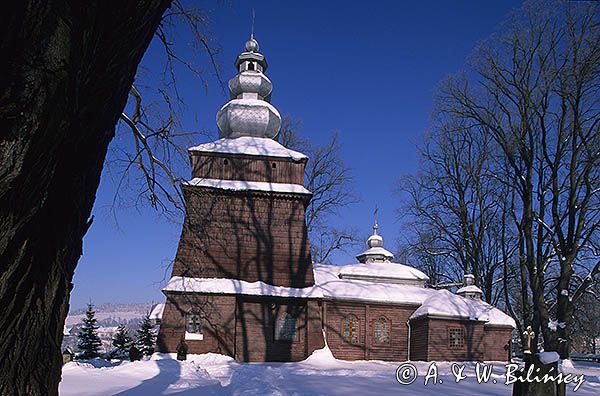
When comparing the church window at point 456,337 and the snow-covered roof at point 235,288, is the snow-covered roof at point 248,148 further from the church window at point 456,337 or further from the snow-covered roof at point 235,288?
the church window at point 456,337

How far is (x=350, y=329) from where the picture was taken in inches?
970

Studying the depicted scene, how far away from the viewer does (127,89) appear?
2695 mm

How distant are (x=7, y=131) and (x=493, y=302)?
42.1 meters

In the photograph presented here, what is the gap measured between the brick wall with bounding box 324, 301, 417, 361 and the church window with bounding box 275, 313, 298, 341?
7.91ft

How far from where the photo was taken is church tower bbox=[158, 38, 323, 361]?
834 inches

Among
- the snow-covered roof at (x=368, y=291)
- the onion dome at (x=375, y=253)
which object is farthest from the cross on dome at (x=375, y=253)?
the snow-covered roof at (x=368, y=291)

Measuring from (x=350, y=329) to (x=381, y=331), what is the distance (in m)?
1.73

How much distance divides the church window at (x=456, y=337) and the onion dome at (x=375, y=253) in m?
10.8

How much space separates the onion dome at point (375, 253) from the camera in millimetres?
35531

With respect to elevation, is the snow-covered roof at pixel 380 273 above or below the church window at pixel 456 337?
above

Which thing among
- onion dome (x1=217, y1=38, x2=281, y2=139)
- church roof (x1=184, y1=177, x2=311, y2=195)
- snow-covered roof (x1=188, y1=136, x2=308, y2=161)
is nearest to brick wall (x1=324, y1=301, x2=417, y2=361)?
church roof (x1=184, y1=177, x2=311, y2=195)

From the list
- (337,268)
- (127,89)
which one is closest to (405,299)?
(337,268)

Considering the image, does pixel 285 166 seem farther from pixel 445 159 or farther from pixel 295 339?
→ pixel 445 159

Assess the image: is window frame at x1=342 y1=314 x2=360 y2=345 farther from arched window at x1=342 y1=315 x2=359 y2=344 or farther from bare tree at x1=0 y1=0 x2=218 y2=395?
bare tree at x1=0 y1=0 x2=218 y2=395
